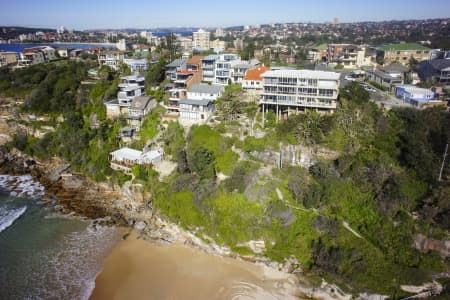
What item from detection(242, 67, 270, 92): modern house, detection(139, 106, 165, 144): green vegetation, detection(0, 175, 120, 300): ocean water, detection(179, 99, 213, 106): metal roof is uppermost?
detection(242, 67, 270, 92): modern house

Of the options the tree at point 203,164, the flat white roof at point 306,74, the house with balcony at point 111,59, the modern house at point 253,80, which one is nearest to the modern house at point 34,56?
the house with balcony at point 111,59

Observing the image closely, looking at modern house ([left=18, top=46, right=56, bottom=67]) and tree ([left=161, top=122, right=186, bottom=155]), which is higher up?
modern house ([left=18, top=46, right=56, bottom=67])

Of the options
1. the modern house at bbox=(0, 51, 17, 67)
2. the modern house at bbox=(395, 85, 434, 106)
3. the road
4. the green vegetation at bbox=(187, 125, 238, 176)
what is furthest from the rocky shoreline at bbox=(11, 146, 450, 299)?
the modern house at bbox=(0, 51, 17, 67)

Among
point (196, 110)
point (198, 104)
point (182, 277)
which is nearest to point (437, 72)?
point (198, 104)

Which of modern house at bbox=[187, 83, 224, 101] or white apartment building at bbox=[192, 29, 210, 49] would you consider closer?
modern house at bbox=[187, 83, 224, 101]

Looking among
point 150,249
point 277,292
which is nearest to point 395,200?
point 277,292

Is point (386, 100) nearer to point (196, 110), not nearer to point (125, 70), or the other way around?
point (196, 110)

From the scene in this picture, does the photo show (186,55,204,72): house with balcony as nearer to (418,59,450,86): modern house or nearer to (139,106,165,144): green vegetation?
(139,106,165,144): green vegetation
